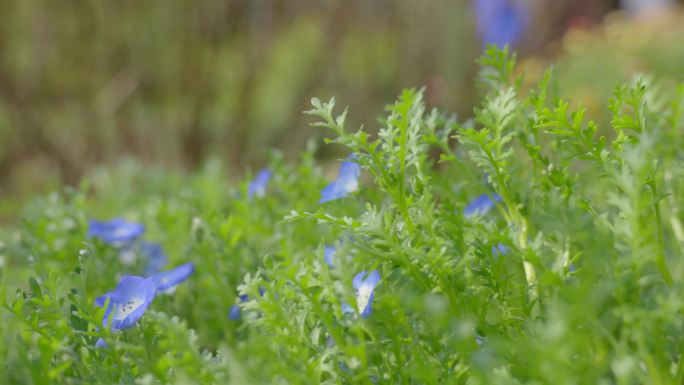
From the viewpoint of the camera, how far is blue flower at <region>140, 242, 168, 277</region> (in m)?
1.70

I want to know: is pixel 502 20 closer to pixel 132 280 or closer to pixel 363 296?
pixel 132 280

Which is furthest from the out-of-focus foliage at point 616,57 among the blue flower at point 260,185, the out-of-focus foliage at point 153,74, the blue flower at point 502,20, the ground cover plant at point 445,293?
the ground cover plant at point 445,293

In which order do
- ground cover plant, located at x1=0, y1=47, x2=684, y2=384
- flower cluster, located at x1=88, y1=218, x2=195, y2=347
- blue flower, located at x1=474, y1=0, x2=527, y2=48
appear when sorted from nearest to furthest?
ground cover plant, located at x1=0, y1=47, x2=684, y2=384 < flower cluster, located at x1=88, y1=218, x2=195, y2=347 < blue flower, located at x1=474, y1=0, x2=527, y2=48

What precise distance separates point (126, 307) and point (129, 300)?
0.02 m

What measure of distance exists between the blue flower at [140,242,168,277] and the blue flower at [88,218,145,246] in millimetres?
57

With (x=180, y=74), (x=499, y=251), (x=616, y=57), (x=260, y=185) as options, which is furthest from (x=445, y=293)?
(x=616, y=57)

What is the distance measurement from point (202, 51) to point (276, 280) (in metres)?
3.73

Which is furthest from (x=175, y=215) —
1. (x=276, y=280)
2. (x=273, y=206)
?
(x=276, y=280)

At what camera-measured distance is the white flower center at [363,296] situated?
0.95 m

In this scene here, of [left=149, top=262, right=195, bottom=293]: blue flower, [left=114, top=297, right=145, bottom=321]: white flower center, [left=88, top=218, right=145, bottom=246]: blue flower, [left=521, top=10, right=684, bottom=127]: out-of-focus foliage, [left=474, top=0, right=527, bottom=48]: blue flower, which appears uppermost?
[left=474, top=0, right=527, bottom=48]: blue flower

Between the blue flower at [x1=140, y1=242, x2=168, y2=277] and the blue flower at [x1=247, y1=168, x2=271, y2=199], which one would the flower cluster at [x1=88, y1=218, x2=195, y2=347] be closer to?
the blue flower at [x1=140, y1=242, x2=168, y2=277]

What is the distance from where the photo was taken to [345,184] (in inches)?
53.6

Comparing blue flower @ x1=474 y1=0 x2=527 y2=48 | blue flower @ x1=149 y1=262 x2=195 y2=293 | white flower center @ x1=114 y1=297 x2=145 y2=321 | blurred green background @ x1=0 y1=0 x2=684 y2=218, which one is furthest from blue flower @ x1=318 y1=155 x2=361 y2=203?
blue flower @ x1=474 y1=0 x2=527 y2=48

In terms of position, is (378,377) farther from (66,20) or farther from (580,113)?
(66,20)
